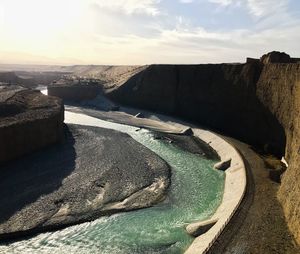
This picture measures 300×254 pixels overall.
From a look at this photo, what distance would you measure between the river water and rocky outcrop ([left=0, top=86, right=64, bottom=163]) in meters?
15.4

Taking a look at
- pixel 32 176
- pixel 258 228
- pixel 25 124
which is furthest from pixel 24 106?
pixel 258 228

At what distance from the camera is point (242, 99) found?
2256 inches

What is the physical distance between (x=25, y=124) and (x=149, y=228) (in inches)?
849

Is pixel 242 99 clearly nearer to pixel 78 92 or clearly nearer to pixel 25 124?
pixel 25 124

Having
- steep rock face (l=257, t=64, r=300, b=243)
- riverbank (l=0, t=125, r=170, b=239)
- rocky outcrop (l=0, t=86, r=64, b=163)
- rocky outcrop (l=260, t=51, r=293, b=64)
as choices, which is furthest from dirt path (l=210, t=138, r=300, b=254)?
rocky outcrop (l=260, t=51, r=293, b=64)

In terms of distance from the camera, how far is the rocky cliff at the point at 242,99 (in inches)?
1473

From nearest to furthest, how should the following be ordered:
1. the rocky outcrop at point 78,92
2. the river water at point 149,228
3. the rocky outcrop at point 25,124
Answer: the river water at point 149,228 < the rocky outcrop at point 25,124 < the rocky outcrop at point 78,92

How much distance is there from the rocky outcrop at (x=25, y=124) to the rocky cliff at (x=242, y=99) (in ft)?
80.9

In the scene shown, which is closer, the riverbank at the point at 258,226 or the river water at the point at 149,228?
the riverbank at the point at 258,226

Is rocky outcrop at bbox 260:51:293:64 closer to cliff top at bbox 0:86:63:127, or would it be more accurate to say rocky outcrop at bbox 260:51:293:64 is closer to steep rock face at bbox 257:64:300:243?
steep rock face at bbox 257:64:300:243

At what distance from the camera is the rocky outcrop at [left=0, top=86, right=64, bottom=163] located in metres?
40.2

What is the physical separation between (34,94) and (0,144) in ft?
75.3

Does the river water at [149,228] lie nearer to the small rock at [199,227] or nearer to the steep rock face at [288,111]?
the small rock at [199,227]

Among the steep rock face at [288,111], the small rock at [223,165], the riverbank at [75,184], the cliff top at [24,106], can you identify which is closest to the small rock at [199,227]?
the steep rock face at [288,111]
